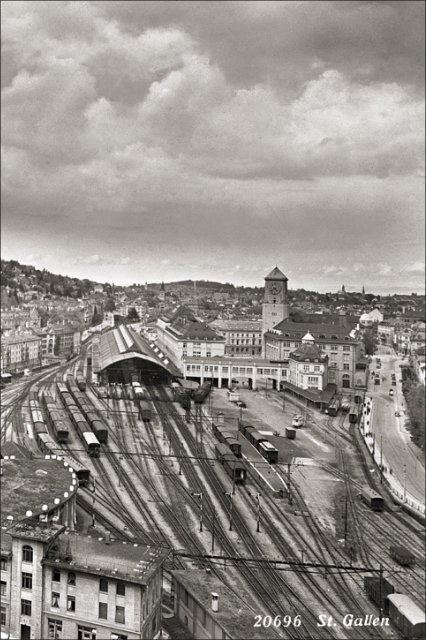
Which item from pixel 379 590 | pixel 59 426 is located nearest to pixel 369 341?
pixel 59 426

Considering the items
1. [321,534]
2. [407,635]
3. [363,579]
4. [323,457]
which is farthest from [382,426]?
[407,635]

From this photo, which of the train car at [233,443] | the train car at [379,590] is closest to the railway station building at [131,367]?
the train car at [233,443]

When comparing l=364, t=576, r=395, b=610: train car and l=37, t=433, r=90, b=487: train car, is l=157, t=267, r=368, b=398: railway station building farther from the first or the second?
l=364, t=576, r=395, b=610: train car

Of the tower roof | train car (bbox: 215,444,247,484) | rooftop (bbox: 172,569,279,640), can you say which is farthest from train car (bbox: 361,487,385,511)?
the tower roof

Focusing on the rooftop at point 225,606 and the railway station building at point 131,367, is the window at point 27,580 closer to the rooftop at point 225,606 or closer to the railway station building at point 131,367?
the rooftop at point 225,606

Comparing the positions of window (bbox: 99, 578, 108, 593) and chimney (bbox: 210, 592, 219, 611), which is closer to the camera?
window (bbox: 99, 578, 108, 593)

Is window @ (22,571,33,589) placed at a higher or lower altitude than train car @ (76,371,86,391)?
lower
